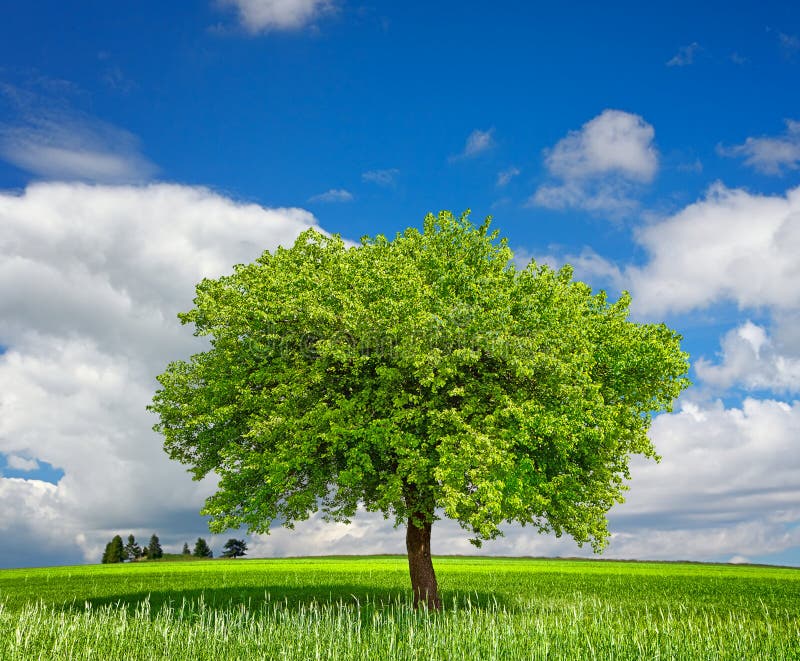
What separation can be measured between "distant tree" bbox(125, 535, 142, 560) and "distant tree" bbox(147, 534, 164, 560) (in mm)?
1767

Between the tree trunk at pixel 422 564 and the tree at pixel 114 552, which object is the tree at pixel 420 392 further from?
the tree at pixel 114 552

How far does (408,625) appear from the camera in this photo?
59.6 feet

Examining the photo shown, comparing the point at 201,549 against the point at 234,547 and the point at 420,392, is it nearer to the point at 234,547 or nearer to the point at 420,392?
the point at 234,547

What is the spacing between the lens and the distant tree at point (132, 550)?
114312 millimetres

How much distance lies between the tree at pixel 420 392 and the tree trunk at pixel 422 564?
73mm

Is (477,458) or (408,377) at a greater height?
(408,377)

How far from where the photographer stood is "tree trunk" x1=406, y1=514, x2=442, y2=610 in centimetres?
2474

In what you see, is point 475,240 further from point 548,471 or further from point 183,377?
Result: point 183,377

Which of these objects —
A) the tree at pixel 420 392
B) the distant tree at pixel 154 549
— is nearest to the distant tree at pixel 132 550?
the distant tree at pixel 154 549

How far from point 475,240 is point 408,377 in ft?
24.3

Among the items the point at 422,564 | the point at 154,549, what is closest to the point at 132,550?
the point at 154,549

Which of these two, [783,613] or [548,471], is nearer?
[548,471]

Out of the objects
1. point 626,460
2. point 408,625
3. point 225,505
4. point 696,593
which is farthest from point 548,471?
point 696,593

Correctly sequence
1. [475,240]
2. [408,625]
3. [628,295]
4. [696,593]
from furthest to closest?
[696,593]
[628,295]
[475,240]
[408,625]
